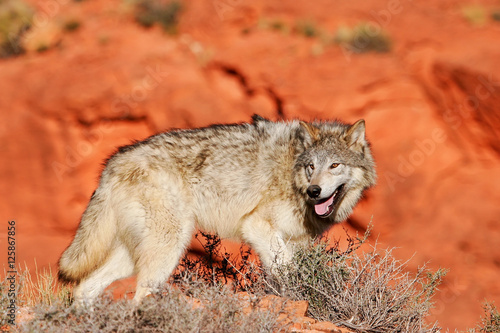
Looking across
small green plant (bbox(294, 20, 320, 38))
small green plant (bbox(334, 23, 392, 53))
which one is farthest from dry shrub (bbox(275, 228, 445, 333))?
small green plant (bbox(294, 20, 320, 38))

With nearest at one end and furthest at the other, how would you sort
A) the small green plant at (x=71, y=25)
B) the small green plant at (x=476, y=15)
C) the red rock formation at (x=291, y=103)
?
the red rock formation at (x=291, y=103), the small green plant at (x=476, y=15), the small green plant at (x=71, y=25)

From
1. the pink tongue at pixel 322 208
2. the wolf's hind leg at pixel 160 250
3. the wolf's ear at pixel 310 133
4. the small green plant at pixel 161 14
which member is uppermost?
the wolf's ear at pixel 310 133

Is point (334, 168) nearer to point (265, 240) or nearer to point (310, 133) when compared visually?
point (310, 133)

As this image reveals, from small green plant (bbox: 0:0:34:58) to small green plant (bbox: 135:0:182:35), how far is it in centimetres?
398

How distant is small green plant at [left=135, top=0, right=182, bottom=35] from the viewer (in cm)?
1877

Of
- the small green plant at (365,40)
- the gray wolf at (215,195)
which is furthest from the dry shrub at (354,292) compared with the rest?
the small green plant at (365,40)

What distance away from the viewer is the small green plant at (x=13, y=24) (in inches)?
742

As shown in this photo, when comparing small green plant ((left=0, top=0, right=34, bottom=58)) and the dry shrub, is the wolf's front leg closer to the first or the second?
the dry shrub

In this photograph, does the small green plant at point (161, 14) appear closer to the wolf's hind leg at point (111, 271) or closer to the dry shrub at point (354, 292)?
the wolf's hind leg at point (111, 271)

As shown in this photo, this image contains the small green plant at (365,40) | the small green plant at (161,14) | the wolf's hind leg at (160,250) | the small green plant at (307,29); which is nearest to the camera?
the wolf's hind leg at (160,250)

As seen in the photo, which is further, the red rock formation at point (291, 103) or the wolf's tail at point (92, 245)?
the red rock formation at point (291, 103)

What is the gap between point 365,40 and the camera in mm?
16609

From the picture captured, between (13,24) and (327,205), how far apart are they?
56.8 feet

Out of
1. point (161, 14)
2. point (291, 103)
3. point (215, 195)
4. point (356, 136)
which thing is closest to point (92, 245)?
point (215, 195)
